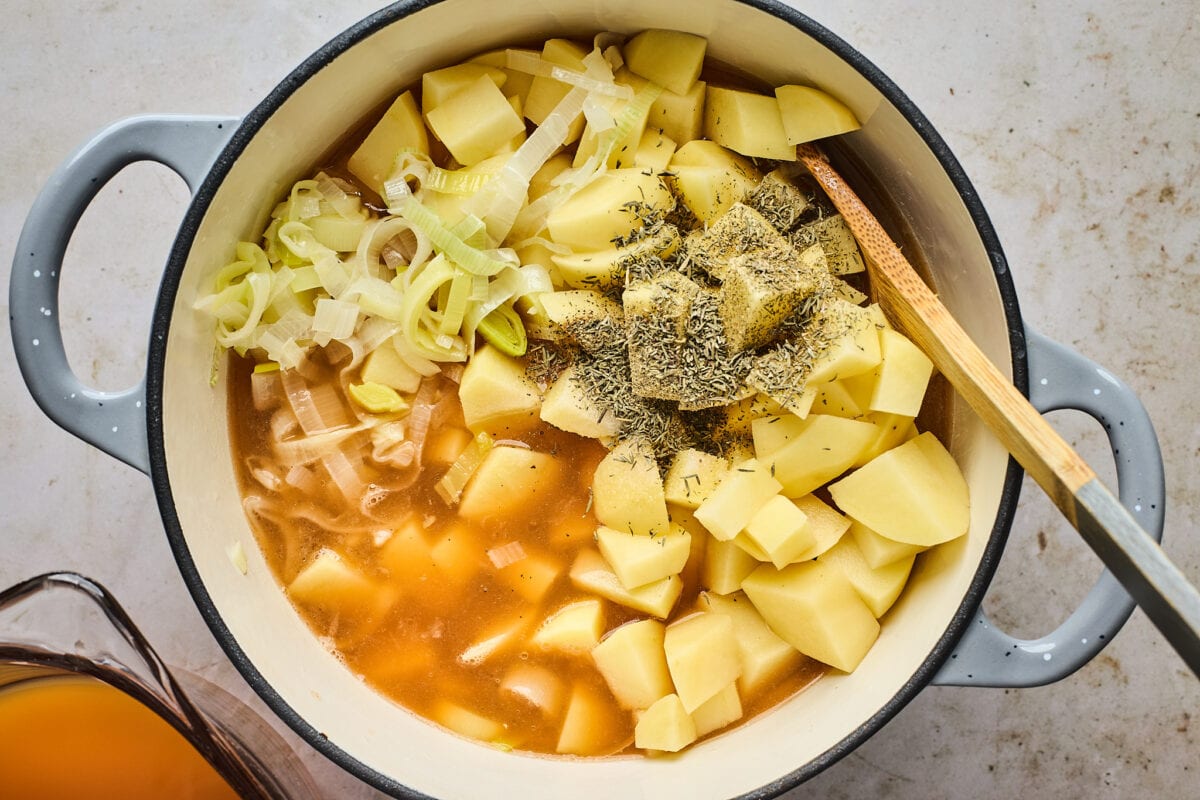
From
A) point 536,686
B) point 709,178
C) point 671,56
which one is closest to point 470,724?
point 536,686

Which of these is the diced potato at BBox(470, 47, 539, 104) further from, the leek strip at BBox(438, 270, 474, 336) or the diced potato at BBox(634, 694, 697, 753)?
the diced potato at BBox(634, 694, 697, 753)

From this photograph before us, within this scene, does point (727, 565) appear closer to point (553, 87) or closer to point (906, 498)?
point (906, 498)

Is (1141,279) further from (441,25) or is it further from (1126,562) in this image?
(441,25)

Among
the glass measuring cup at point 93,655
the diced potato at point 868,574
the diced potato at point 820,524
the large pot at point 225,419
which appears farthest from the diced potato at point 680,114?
the glass measuring cup at point 93,655

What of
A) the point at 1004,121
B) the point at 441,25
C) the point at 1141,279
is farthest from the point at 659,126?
the point at 1141,279

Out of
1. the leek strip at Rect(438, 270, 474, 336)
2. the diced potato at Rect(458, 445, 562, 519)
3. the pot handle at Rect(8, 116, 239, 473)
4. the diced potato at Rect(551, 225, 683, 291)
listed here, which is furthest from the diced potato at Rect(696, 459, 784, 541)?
the pot handle at Rect(8, 116, 239, 473)

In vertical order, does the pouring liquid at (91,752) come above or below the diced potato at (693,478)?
below

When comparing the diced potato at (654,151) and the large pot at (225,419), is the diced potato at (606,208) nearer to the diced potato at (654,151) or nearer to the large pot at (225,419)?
the diced potato at (654,151)
